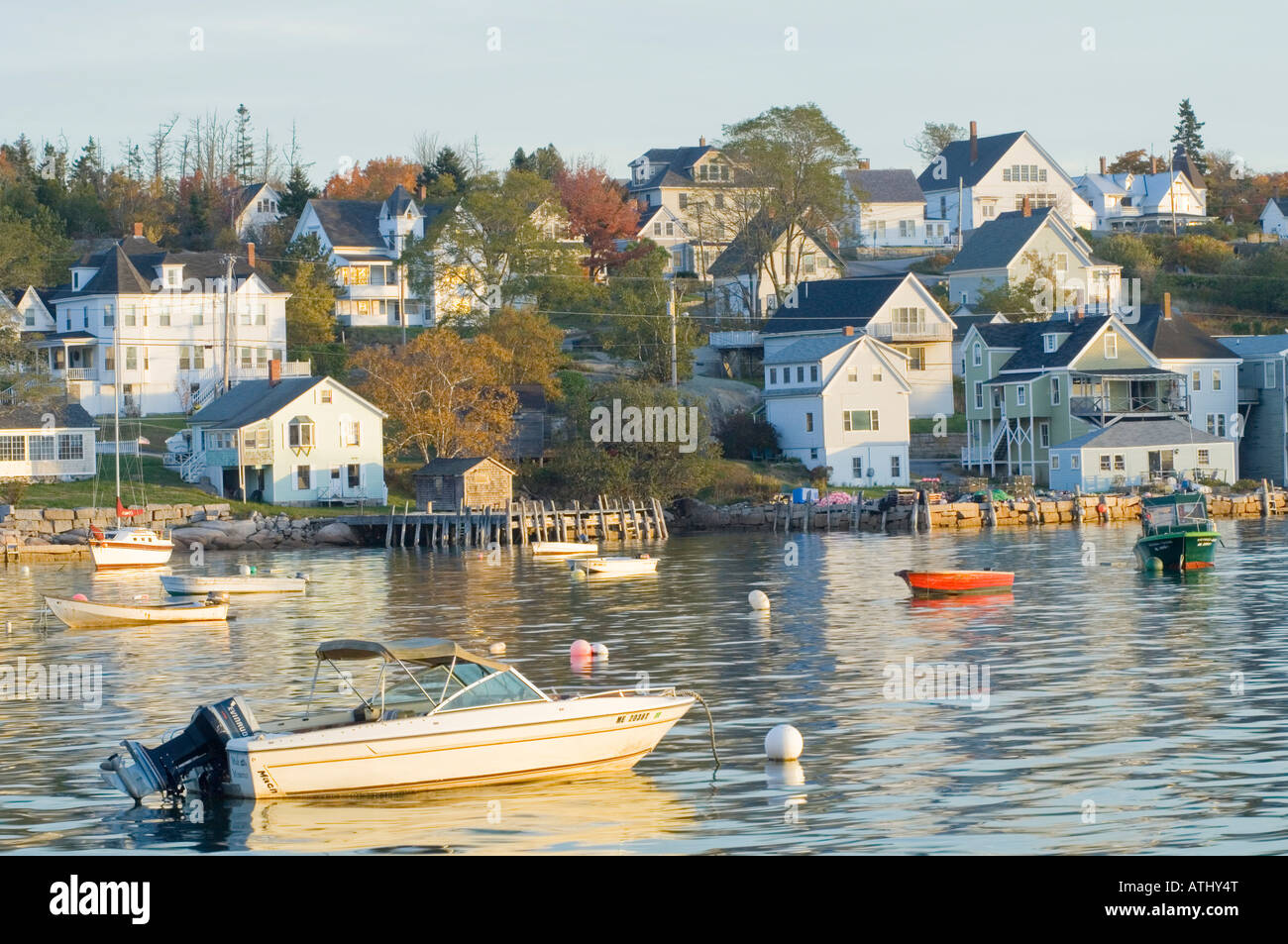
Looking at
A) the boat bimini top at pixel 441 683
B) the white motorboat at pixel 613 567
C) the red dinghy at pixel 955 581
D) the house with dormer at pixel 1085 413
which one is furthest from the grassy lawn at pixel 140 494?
the boat bimini top at pixel 441 683

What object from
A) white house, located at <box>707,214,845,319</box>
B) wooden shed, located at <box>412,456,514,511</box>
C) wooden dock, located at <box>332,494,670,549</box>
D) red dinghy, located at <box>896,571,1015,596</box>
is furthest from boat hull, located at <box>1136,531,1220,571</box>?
white house, located at <box>707,214,845,319</box>

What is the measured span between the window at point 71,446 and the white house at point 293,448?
542cm

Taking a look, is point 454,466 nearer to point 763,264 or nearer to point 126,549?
point 126,549

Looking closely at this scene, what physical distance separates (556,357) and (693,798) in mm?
83856

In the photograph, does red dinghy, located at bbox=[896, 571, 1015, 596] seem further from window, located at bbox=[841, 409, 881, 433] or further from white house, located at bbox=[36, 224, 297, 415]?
white house, located at bbox=[36, 224, 297, 415]

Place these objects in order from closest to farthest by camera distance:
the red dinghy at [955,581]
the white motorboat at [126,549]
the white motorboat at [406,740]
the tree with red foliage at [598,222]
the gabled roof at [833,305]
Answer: the white motorboat at [406,740] → the red dinghy at [955,581] → the white motorboat at [126,549] → the gabled roof at [833,305] → the tree with red foliage at [598,222]

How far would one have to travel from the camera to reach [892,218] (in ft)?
509

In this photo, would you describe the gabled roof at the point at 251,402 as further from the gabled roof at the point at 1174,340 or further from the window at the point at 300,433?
the gabled roof at the point at 1174,340

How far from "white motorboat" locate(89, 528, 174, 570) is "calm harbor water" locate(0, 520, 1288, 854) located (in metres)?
8.37

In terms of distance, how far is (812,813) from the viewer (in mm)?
22656

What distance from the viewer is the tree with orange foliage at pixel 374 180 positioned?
15875cm

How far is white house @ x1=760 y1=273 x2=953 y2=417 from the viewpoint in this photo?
360ft

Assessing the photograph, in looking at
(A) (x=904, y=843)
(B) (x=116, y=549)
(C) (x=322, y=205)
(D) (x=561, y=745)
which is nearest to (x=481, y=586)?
(B) (x=116, y=549)

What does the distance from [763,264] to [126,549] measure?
6540 cm
